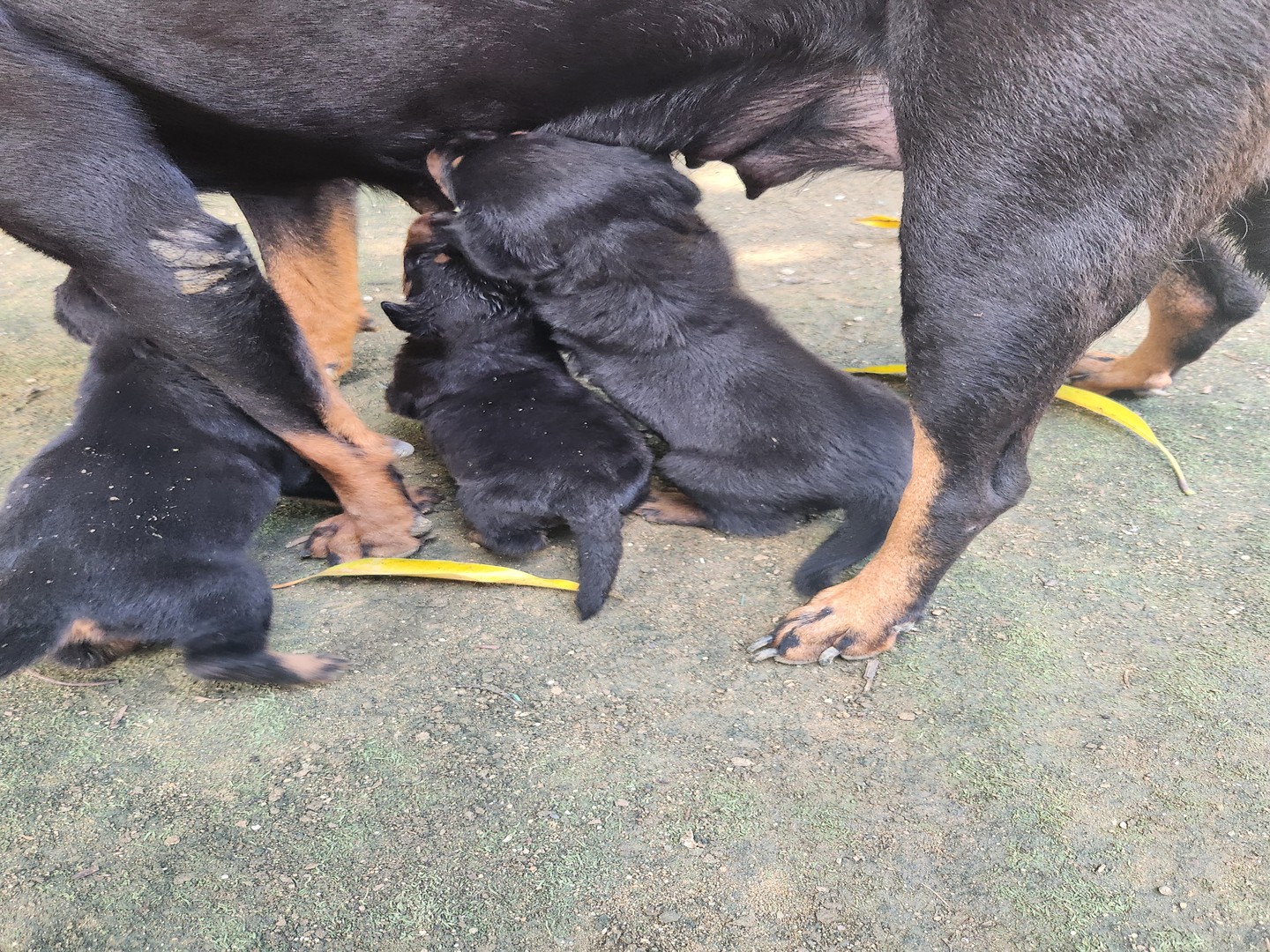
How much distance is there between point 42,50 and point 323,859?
70.7 inches

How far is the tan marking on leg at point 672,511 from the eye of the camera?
107 inches

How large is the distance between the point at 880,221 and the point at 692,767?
11.2 ft

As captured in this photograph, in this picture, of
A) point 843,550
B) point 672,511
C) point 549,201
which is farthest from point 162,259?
point 843,550

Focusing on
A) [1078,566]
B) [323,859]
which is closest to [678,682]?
[323,859]

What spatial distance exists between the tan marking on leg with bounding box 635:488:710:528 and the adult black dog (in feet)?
1.62

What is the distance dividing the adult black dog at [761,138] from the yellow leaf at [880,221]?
7.07ft

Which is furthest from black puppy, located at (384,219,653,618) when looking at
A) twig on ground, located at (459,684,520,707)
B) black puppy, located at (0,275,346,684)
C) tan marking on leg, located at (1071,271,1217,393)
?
tan marking on leg, located at (1071,271,1217,393)

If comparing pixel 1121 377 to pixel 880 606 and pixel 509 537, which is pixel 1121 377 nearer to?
pixel 880 606

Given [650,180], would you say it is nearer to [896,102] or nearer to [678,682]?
[896,102]

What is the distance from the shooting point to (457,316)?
2.87 meters

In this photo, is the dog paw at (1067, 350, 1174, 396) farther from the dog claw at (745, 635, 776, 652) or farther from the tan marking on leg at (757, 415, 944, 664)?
the dog claw at (745, 635, 776, 652)

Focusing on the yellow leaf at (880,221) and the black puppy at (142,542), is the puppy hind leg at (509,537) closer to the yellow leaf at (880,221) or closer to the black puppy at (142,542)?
the black puppy at (142,542)

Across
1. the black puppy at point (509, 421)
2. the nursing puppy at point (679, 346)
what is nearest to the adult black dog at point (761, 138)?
the nursing puppy at point (679, 346)

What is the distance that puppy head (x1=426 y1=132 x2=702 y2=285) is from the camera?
8.48 feet
